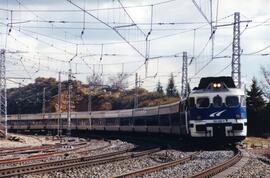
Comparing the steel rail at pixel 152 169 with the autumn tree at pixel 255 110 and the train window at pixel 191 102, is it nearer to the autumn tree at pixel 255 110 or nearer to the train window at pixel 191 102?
the train window at pixel 191 102

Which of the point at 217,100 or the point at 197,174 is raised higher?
the point at 217,100

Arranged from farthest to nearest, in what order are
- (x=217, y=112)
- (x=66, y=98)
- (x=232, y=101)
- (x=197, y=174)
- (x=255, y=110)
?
(x=66, y=98)
(x=255, y=110)
(x=232, y=101)
(x=217, y=112)
(x=197, y=174)

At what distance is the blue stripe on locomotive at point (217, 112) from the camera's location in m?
32.2

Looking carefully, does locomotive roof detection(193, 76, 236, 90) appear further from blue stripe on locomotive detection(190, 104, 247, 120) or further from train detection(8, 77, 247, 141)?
blue stripe on locomotive detection(190, 104, 247, 120)

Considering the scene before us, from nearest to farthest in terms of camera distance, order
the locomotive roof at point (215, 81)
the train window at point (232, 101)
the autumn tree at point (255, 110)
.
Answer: the train window at point (232, 101), the locomotive roof at point (215, 81), the autumn tree at point (255, 110)

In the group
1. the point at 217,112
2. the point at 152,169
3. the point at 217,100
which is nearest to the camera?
the point at 152,169

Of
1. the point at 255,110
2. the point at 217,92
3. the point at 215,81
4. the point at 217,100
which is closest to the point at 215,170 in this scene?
the point at 217,100

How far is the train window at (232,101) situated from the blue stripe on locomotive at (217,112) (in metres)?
0.25

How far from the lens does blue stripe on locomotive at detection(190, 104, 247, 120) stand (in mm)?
32156

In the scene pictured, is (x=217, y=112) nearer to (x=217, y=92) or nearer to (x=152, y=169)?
(x=217, y=92)

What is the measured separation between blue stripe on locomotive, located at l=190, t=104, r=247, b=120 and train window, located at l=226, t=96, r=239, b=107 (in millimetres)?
248

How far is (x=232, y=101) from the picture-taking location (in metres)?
32.6

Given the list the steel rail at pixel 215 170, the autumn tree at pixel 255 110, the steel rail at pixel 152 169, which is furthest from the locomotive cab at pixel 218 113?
the autumn tree at pixel 255 110

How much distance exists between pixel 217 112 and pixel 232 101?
109 cm
